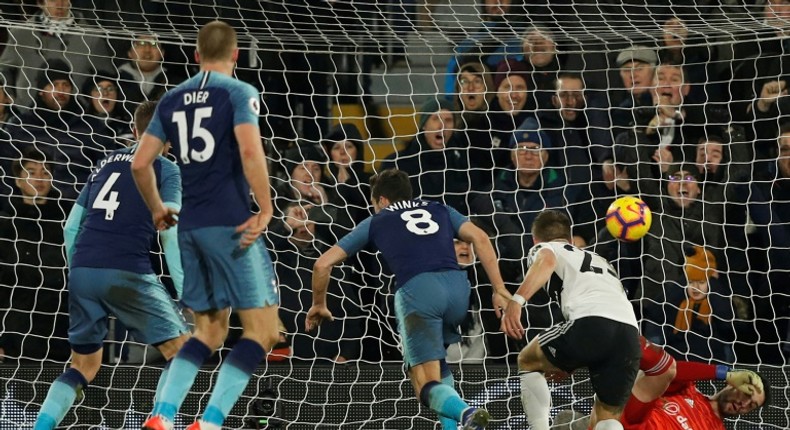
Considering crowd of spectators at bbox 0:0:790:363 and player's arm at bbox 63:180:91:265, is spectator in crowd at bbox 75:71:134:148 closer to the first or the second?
crowd of spectators at bbox 0:0:790:363

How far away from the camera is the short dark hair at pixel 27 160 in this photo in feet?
29.4

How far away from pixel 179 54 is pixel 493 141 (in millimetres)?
2386

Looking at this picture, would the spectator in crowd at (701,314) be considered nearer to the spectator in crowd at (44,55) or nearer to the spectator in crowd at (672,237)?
the spectator in crowd at (672,237)

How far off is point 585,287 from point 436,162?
2.65 m

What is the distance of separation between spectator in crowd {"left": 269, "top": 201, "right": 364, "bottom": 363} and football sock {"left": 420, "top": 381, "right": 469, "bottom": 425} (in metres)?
1.95

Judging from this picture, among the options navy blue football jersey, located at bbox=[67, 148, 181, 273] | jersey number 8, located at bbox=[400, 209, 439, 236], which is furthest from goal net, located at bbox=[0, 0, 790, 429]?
navy blue football jersey, located at bbox=[67, 148, 181, 273]

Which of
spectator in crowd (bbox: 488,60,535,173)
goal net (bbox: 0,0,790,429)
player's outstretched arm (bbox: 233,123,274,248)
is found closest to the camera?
player's outstretched arm (bbox: 233,123,274,248)

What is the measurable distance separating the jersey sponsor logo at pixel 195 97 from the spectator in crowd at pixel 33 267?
3202 mm

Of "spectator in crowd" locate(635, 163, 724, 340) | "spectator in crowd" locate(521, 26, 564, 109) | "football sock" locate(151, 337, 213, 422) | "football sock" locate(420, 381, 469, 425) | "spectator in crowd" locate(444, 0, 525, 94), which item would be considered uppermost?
"football sock" locate(151, 337, 213, 422)

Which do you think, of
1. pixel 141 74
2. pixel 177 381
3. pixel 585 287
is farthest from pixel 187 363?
pixel 141 74

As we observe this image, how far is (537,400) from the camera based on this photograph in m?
7.28

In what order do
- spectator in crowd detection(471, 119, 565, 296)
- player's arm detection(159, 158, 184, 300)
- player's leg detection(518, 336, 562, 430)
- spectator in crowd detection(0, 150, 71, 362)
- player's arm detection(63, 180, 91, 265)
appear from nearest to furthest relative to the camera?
player's arm detection(159, 158, 184, 300) → player's arm detection(63, 180, 91, 265) → player's leg detection(518, 336, 562, 430) → spectator in crowd detection(0, 150, 71, 362) → spectator in crowd detection(471, 119, 565, 296)

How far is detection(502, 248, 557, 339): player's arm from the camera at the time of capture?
22.4 feet

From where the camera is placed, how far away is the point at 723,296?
892cm
